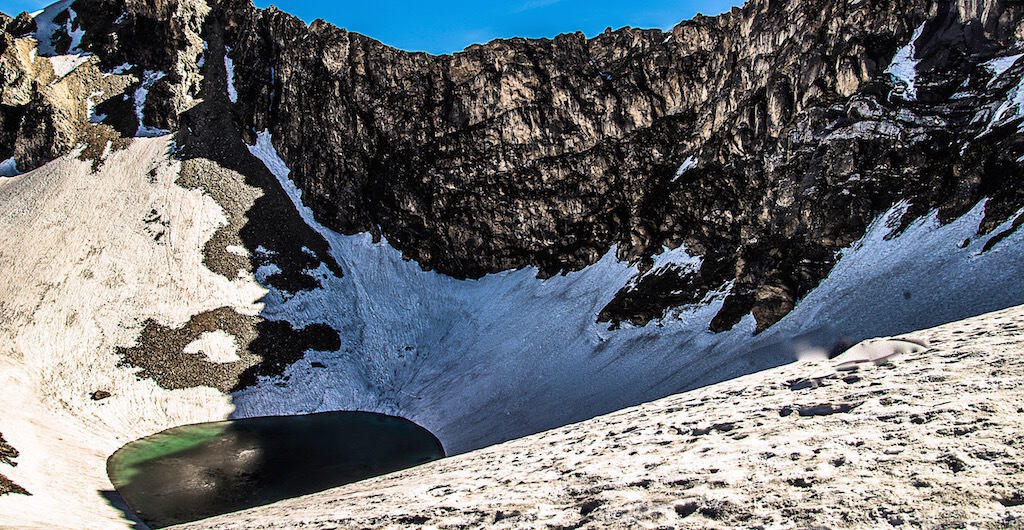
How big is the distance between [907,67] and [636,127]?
89.6ft

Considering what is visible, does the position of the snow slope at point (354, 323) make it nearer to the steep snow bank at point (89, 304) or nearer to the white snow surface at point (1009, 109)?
the steep snow bank at point (89, 304)

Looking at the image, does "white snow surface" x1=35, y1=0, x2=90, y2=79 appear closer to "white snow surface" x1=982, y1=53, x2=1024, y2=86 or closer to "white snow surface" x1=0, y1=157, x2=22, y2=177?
"white snow surface" x1=0, y1=157, x2=22, y2=177

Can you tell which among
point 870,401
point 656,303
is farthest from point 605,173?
point 870,401

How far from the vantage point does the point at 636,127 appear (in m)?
66.2

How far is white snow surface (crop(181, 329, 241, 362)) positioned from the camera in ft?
170

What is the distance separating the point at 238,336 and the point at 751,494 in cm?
5656

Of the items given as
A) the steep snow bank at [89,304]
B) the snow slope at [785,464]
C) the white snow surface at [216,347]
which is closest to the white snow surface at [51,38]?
the steep snow bank at [89,304]

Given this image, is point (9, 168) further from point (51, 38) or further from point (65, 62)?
point (51, 38)

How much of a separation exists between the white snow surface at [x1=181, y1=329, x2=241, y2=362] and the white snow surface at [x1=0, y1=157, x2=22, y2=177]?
4187 cm

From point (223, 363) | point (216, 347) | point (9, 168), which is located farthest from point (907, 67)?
point (9, 168)

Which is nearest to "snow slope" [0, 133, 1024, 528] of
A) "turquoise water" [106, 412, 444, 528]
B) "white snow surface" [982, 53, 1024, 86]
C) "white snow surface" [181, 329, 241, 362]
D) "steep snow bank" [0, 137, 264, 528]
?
"steep snow bank" [0, 137, 264, 528]

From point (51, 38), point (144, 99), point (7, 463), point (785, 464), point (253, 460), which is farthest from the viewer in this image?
point (51, 38)

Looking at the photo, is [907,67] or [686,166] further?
[686,166]

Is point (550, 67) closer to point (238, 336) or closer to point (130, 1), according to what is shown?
point (238, 336)
